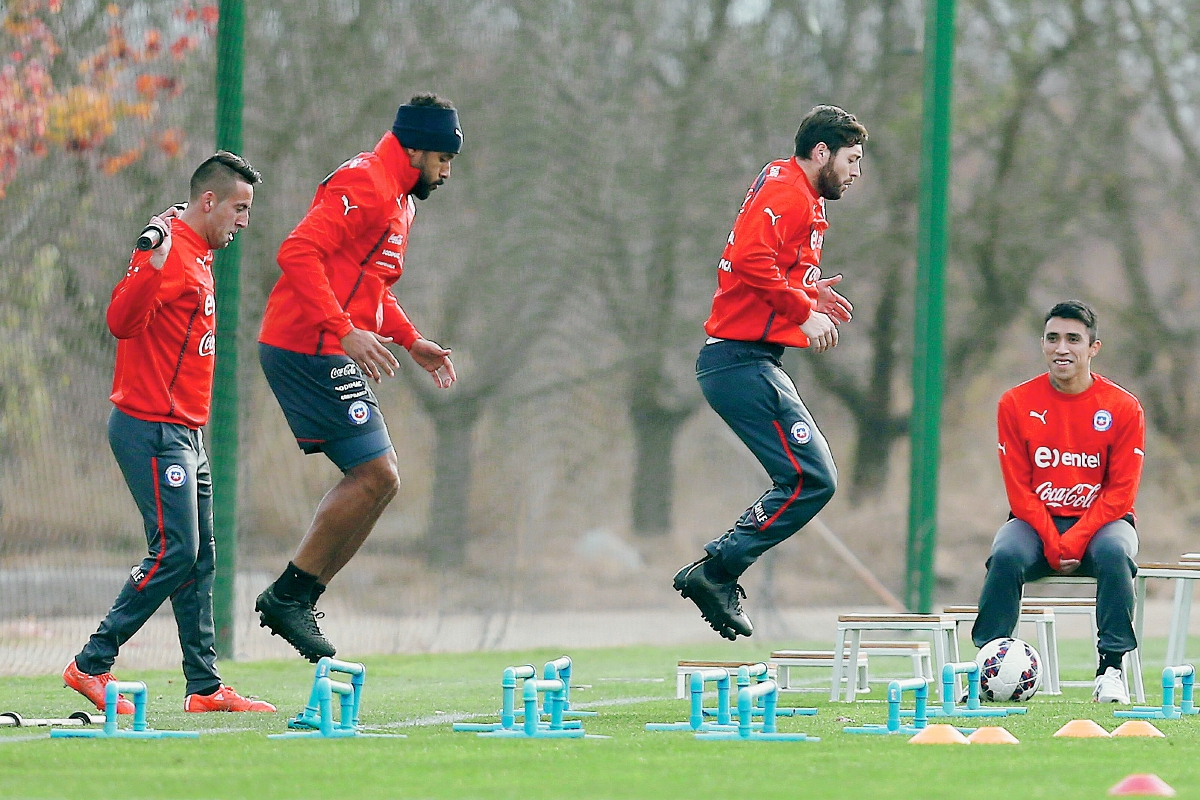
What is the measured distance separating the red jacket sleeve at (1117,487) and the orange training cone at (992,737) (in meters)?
2.23

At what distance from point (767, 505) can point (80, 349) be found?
4.07 metres

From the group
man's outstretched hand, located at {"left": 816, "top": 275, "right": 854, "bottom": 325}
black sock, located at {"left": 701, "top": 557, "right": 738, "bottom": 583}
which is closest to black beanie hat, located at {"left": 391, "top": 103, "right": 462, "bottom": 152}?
man's outstretched hand, located at {"left": 816, "top": 275, "right": 854, "bottom": 325}

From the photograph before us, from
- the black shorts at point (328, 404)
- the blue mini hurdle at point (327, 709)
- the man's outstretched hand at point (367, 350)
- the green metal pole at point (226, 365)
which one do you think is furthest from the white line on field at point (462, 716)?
the green metal pole at point (226, 365)

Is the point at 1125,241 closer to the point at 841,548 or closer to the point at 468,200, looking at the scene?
the point at 841,548

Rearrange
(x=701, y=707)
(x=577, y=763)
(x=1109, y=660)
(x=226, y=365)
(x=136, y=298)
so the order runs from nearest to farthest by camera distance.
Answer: (x=577, y=763)
(x=701, y=707)
(x=136, y=298)
(x=1109, y=660)
(x=226, y=365)

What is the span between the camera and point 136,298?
6.01m

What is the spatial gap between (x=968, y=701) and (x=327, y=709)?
236 cm

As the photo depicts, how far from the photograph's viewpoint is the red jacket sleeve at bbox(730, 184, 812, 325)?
6.79 meters

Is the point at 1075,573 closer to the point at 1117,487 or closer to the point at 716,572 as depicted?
the point at 1117,487

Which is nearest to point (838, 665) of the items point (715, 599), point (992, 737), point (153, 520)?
point (715, 599)

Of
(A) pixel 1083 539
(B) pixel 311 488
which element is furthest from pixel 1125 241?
(A) pixel 1083 539

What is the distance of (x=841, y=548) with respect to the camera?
1391 centimetres

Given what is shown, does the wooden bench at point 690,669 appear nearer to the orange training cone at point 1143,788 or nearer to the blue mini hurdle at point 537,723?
the blue mini hurdle at point 537,723

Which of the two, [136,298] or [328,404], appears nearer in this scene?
[136,298]
